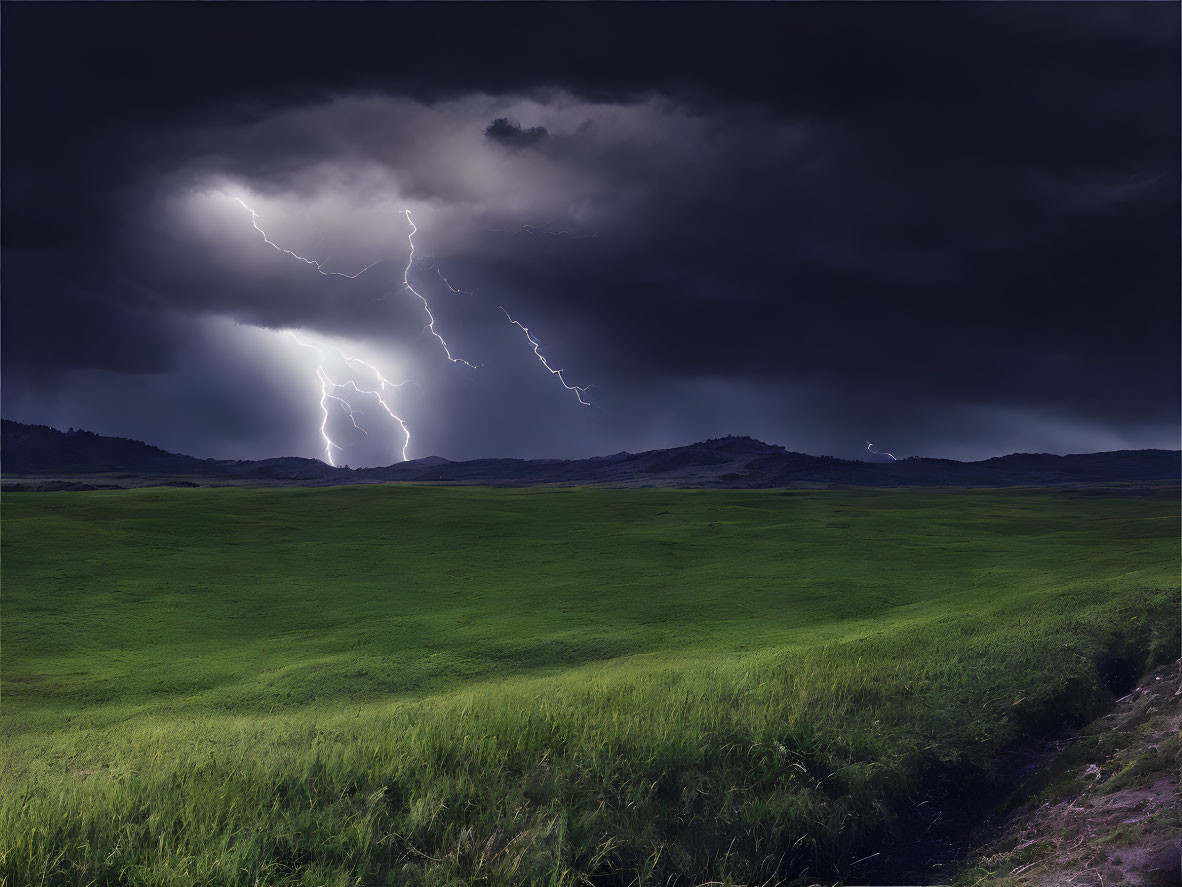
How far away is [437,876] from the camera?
7.22 metres

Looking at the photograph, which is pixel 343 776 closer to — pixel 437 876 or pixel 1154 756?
pixel 437 876

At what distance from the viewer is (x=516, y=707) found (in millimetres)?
11312

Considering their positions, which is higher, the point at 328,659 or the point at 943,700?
the point at 943,700

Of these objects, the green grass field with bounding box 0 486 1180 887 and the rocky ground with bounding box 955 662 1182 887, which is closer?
the rocky ground with bounding box 955 662 1182 887

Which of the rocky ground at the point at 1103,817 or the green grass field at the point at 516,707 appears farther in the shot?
the green grass field at the point at 516,707

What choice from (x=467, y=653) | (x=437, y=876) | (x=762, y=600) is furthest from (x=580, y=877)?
(x=762, y=600)

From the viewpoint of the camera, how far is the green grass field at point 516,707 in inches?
305

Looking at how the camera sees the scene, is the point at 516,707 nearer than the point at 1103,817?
No

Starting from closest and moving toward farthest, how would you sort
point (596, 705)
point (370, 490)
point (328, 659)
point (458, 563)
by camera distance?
A: point (596, 705)
point (328, 659)
point (458, 563)
point (370, 490)

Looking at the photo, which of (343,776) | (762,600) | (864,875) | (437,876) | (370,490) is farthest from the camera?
(370,490)

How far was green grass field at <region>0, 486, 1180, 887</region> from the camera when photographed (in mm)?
7758

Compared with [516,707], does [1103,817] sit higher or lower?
lower

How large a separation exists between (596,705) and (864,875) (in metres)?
4.30

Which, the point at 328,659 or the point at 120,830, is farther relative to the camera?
the point at 328,659
